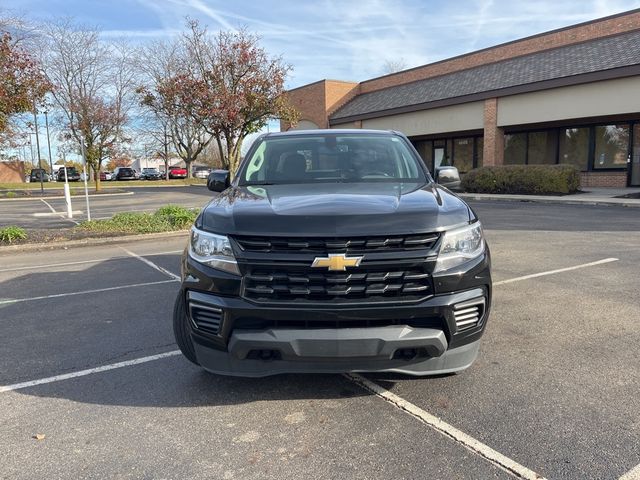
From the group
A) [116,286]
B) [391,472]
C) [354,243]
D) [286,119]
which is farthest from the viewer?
[286,119]

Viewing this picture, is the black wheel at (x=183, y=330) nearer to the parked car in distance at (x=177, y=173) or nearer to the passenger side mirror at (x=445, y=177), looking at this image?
the passenger side mirror at (x=445, y=177)

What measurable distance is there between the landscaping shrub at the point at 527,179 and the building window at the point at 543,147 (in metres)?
4.45

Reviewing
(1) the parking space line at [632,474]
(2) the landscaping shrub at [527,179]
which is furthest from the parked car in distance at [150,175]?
(1) the parking space line at [632,474]

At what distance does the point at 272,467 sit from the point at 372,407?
80 centimetres

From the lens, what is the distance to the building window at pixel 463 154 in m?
Result: 28.0

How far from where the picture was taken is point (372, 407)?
3.02m

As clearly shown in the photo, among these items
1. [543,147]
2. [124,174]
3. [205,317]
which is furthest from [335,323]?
[124,174]

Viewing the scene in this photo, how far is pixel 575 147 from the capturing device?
22906mm

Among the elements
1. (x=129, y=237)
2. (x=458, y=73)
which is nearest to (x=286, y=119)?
(x=129, y=237)

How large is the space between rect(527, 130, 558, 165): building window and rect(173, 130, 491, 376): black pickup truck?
23579 millimetres

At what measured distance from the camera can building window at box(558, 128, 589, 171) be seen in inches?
885

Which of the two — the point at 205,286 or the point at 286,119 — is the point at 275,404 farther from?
the point at 286,119

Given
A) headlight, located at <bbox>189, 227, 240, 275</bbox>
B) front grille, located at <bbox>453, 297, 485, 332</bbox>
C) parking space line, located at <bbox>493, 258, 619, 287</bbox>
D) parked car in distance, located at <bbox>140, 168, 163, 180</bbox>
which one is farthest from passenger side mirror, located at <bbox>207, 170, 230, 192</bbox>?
parked car in distance, located at <bbox>140, 168, 163, 180</bbox>

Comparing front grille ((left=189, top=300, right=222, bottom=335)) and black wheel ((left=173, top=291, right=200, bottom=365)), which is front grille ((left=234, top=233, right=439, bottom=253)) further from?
black wheel ((left=173, top=291, right=200, bottom=365))
